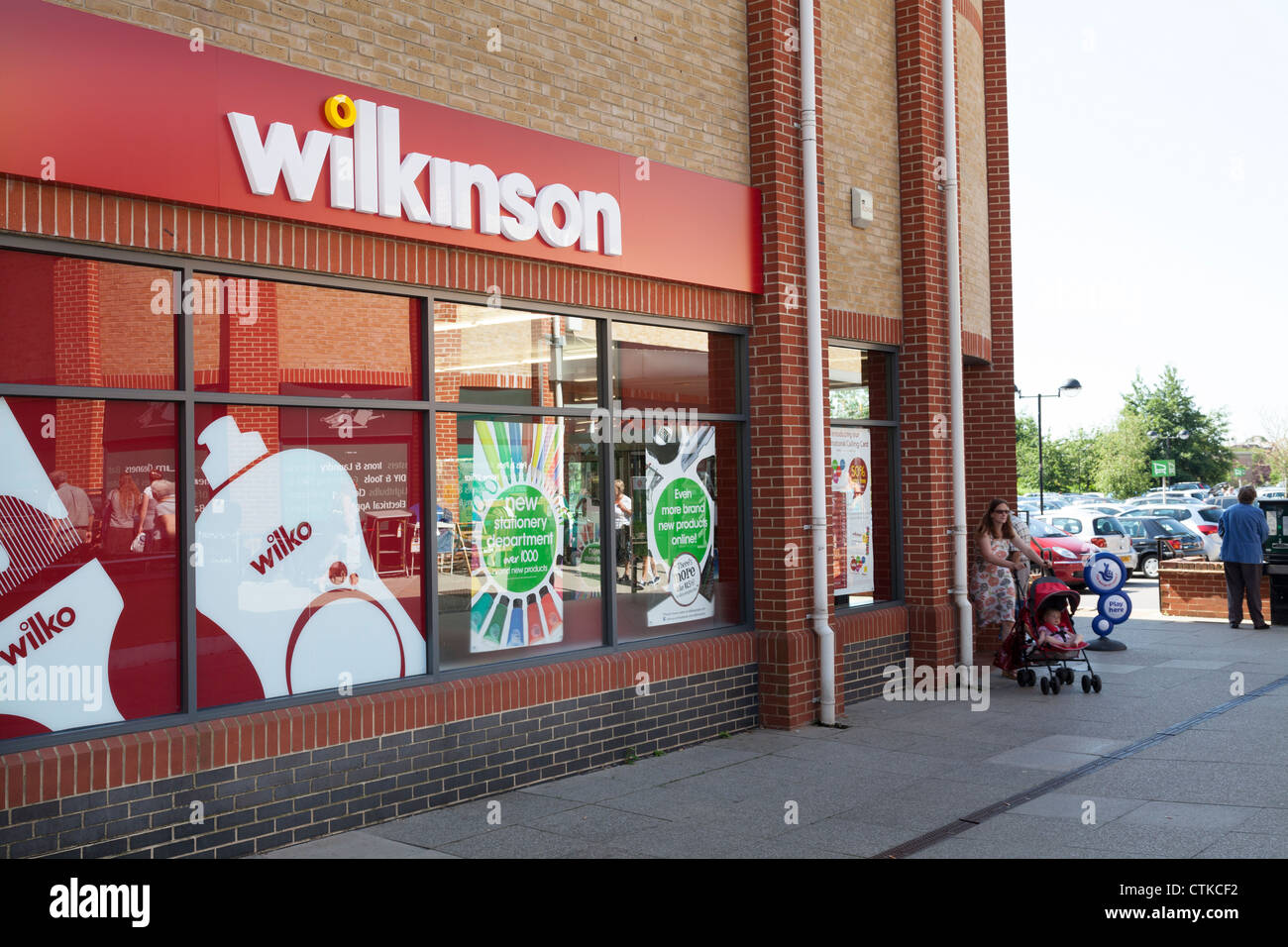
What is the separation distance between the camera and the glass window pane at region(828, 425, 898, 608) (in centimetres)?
1091

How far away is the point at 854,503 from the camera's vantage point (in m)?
11.2

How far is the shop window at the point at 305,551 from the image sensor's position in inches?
243

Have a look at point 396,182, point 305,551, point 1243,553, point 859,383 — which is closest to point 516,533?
point 305,551

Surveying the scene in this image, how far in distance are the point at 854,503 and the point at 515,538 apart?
4.43 m

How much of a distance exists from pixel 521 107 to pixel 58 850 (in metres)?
5.12

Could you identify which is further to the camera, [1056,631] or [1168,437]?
[1168,437]

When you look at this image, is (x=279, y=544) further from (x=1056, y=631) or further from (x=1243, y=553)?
(x=1243, y=553)

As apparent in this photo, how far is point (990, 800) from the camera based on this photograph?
23.7 feet

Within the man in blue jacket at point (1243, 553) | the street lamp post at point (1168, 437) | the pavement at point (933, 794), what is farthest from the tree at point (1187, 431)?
the pavement at point (933, 794)

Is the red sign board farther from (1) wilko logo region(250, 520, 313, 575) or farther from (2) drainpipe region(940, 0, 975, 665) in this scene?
(2) drainpipe region(940, 0, 975, 665)

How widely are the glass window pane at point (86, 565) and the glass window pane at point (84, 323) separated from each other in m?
0.15

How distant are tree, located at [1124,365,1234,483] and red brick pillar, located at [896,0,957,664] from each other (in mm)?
69697

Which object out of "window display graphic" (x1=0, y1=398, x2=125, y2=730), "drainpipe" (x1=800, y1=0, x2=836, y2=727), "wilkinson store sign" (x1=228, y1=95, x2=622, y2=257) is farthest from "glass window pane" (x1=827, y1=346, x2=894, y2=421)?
"window display graphic" (x1=0, y1=398, x2=125, y2=730)

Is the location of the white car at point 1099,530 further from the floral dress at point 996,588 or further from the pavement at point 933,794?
the pavement at point 933,794
